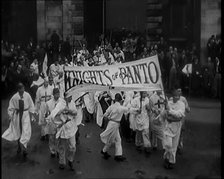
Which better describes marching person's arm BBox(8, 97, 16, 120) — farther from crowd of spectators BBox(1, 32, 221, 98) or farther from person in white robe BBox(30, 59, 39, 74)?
person in white robe BBox(30, 59, 39, 74)

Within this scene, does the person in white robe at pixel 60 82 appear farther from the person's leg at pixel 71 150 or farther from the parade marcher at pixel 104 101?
the person's leg at pixel 71 150

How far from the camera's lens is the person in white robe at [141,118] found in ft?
31.8

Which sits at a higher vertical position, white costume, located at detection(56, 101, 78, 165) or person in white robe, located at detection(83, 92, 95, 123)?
person in white robe, located at detection(83, 92, 95, 123)

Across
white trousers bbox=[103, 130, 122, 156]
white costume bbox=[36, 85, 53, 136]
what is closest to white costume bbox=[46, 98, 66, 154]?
white costume bbox=[36, 85, 53, 136]

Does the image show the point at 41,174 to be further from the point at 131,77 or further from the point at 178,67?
the point at 178,67

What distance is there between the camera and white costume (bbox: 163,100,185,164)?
9.27 m

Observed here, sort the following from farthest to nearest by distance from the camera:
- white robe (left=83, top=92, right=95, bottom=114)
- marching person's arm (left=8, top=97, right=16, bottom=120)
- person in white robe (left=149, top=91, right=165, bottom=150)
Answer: white robe (left=83, top=92, right=95, bottom=114) < person in white robe (left=149, top=91, right=165, bottom=150) < marching person's arm (left=8, top=97, right=16, bottom=120)

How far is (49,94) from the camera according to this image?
32.2 ft

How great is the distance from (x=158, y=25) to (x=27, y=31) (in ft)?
9.18

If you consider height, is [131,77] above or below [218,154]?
above

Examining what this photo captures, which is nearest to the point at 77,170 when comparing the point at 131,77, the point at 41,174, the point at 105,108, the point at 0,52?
the point at 41,174

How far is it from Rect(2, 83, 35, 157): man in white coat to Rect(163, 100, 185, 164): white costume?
284cm

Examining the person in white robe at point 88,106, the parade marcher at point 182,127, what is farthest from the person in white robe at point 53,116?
the parade marcher at point 182,127

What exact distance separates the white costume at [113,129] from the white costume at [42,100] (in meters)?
1.29
